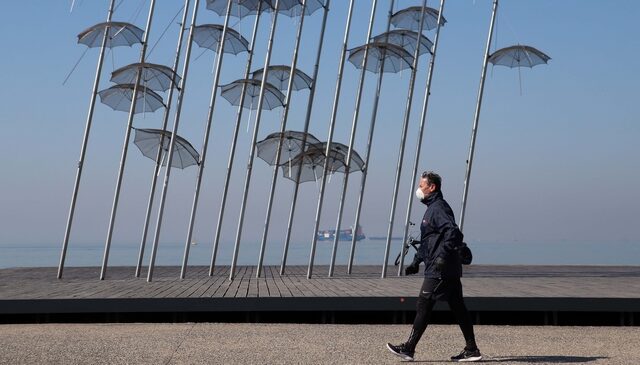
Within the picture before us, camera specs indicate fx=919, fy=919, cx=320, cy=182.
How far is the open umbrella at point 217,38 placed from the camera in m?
22.9

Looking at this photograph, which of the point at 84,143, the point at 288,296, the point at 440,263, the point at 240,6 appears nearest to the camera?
the point at 440,263

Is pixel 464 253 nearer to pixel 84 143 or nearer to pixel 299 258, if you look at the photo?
pixel 84 143

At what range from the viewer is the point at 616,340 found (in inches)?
469

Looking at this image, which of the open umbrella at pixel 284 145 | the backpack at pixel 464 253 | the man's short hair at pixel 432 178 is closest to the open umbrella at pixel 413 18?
the open umbrella at pixel 284 145

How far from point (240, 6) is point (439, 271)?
15045mm

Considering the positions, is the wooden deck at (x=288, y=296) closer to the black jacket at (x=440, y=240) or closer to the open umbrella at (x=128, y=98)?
the black jacket at (x=440, y=240)

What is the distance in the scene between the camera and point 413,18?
82.6 ft

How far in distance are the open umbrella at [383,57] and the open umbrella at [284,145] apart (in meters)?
2.35

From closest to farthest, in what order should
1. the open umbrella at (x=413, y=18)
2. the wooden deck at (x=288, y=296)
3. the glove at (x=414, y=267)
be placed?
1. the glove at (x=414, y=267)
2. the wooden deck at (x=288, y=296)
3. the open umbrella at (x=413, y=18)

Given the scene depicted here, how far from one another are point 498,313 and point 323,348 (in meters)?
4.39

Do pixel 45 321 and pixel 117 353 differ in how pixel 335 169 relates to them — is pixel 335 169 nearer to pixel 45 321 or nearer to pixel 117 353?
pixel 45 321

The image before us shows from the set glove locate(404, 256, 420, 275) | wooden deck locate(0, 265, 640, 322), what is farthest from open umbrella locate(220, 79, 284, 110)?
glove locate(404, 256, 420, 275)

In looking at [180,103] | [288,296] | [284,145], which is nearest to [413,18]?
[284,145]

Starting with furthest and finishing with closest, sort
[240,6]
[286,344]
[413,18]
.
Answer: [413,18]
[240,6]
[286,344]
